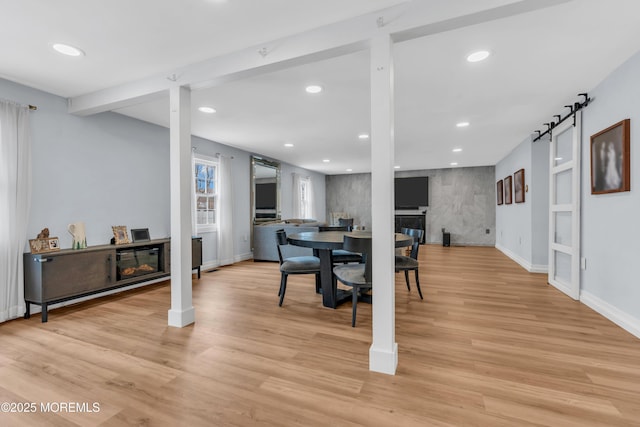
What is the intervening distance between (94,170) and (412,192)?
8193mm

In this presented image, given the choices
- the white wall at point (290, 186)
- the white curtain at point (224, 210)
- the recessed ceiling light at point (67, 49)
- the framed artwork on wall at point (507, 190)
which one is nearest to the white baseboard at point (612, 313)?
the framed artwork on wall at point (507, 190)

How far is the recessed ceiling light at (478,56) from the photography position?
249 cm

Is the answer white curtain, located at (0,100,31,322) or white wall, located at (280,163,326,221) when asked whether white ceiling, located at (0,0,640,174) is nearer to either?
white curtain, located at (0,100,31,322)

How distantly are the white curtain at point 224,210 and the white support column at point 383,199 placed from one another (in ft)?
14.4

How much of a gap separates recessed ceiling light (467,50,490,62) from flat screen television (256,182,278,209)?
516cm

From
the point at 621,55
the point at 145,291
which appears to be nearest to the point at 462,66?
the point at 621,55

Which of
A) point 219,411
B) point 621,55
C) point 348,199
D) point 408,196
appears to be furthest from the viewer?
point 348,199

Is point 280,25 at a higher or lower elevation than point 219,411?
→ higher

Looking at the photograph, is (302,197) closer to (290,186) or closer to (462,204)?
(290,186)

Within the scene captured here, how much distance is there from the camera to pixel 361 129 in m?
4.91

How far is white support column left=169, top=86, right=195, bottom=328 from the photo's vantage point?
2.80 metres

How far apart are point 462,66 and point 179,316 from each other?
340cm

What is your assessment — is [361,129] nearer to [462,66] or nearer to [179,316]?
[462,66]

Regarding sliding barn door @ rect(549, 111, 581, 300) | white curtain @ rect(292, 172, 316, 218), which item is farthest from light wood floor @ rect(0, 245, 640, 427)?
white curtain @ rect(292, 172, 316, 218)
